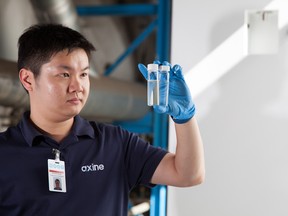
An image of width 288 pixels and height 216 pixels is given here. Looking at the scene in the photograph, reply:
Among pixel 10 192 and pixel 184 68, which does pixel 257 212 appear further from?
pixel 10 192

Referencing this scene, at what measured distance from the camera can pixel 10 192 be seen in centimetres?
120

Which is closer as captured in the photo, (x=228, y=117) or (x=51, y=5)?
(x=228, y=117)

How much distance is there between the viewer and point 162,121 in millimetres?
2129

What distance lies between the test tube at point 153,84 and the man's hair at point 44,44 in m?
0.26

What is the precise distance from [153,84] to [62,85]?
286 mm

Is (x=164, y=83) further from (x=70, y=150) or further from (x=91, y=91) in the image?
(x=91, y=91)

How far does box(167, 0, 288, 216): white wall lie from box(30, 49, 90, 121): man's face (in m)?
0.68

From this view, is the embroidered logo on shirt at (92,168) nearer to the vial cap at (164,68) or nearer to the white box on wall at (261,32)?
the vial cap at (164,68)

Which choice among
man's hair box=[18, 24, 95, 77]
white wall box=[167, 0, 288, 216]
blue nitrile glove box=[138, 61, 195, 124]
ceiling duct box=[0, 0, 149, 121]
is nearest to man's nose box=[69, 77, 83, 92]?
man's hair box=[18, 24, 95, 77]

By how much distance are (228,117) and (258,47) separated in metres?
0.34

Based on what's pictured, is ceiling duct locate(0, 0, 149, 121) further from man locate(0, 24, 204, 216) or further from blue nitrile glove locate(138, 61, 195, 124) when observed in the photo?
blue nitrile glove locate(138, 61, 195, 124)

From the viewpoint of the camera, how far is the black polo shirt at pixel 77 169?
3.95ft

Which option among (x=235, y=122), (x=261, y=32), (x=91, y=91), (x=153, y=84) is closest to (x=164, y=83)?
(x=153, y=84)

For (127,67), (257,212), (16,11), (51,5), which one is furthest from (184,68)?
(127,67)
